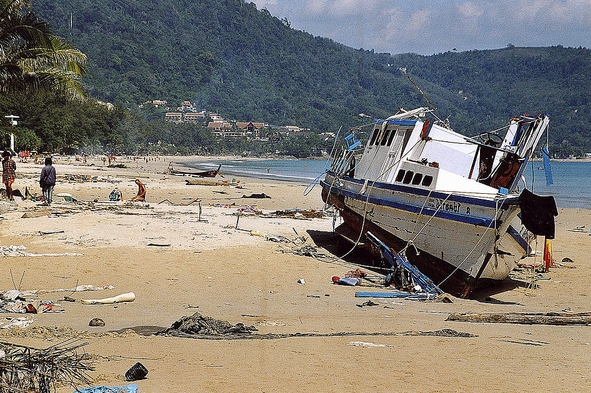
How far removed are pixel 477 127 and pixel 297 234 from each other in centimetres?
18797

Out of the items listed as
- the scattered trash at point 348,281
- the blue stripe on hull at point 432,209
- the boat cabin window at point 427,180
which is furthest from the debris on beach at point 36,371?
the boat cabin window at point 427,180

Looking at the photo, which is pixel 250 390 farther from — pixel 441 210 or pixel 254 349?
pixel 441 210

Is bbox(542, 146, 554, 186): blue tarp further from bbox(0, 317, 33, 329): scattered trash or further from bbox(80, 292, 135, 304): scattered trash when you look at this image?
bbox(0, 317, 33, 329): scattered trash

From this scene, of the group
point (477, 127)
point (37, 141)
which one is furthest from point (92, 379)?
point (477, 127)

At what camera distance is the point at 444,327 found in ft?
30.7

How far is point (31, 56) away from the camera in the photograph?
65.9 feet

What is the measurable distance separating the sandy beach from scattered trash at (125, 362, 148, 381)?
0.09 meters

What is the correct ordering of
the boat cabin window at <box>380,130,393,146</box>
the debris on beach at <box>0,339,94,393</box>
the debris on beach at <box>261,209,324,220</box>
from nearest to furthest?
the debris on beach at <box>0,339,94,393</box> → the boat cabin window at <box>380,130,393,146</box> → the debris on beach at <box>261,209,324,220</box>

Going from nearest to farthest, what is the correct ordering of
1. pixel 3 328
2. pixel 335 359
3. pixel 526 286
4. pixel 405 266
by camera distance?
pixel 335 359 < pixel 3 328 < pixel 405 266 < pixel 526 286

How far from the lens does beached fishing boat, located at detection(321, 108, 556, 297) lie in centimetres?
1263

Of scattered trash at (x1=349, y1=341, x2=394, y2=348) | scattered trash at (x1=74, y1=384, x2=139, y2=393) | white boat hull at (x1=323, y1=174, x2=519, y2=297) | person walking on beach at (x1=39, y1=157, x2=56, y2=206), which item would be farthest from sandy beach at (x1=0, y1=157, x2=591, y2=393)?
person walking on beach at (x1=39, y1=157, x2=56, y2=206)

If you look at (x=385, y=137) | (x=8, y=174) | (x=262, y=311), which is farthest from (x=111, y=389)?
(x=8, y=174)

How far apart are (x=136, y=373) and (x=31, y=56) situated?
1622cm

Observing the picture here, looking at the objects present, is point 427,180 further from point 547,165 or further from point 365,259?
point 365,259
